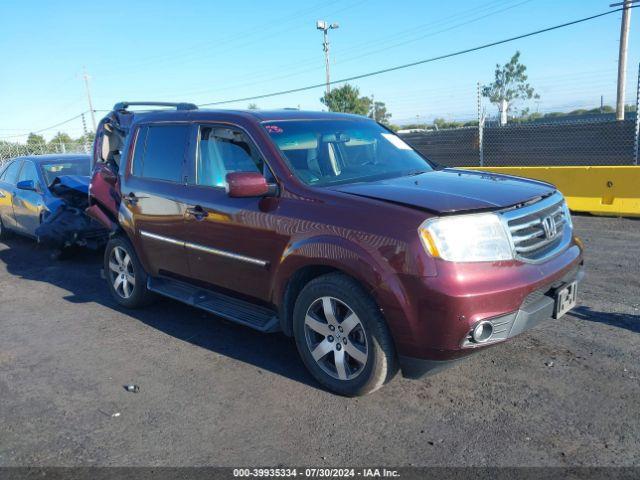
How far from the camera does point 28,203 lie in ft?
28.5

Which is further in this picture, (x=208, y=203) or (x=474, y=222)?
(x=208, y=203)

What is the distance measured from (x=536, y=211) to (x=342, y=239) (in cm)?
127

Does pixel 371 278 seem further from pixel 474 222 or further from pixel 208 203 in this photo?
pixel 208 203

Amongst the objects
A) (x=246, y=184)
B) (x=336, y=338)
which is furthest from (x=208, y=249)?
(x=336, y=338)

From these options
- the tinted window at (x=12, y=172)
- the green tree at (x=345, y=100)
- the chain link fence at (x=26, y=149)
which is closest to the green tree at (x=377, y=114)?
the green tree at (x=345, y=100)

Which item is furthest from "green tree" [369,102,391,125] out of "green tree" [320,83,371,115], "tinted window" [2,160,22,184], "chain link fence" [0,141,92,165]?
"chain link fence" [0,141,92,165]

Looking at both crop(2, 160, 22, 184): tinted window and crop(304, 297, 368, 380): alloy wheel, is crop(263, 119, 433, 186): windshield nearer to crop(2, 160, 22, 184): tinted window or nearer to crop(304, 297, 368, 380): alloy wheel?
crop(304, 297, 368, 380): alloy wheel

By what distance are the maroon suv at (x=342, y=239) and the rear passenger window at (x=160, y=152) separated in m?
0.02

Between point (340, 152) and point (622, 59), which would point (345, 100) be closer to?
point (622, 59)

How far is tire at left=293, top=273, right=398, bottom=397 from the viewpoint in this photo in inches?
131

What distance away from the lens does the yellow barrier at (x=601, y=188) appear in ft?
28.1

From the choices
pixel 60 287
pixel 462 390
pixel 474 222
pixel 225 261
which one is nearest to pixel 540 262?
pixel 474 222

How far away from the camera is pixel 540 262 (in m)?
3.36

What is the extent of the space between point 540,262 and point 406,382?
1218 millimetres
